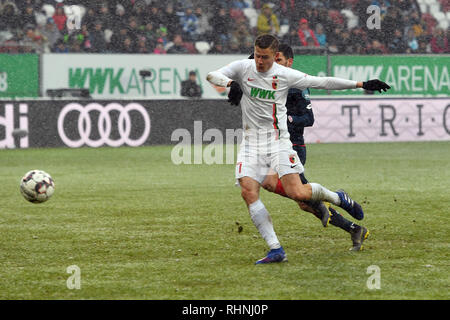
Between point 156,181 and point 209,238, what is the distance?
5875 millimetres

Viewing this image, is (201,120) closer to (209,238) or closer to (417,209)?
(417,209)

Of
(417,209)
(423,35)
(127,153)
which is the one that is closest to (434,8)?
(423,35)

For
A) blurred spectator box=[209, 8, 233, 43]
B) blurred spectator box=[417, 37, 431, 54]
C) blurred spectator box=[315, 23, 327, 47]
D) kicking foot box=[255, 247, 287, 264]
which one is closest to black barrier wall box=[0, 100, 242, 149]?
blurred spectator box=[209, 8, 233, 43]

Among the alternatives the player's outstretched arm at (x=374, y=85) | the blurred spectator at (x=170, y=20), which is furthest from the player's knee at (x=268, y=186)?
the blurred spectator at (x=170, y=20)

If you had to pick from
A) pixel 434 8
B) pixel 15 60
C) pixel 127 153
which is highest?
pixel 434 8

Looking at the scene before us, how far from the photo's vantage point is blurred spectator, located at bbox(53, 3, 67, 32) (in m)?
22.1

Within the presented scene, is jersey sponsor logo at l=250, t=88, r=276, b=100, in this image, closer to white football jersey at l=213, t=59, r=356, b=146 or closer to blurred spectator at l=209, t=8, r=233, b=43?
white football jersey at l=213, t=59, r=356, b=146

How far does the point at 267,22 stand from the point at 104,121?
6278 millimetres

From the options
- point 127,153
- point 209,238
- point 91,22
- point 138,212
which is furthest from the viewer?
point 91,22

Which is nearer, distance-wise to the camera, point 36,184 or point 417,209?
point 36,184

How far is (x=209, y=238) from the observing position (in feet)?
27.3

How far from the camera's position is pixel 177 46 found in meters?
23.2

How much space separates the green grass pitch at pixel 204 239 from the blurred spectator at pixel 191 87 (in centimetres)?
667

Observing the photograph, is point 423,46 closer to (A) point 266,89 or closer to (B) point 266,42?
(A) point 266,89
